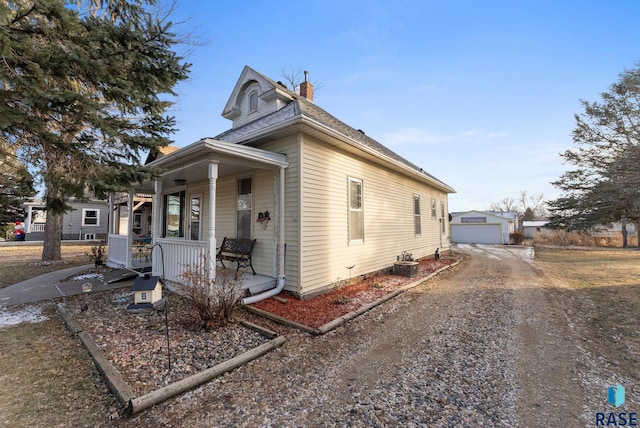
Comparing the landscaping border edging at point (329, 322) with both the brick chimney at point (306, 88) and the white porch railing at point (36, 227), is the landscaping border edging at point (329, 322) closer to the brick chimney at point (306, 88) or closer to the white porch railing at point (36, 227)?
the brick chimney at point (306, 88)

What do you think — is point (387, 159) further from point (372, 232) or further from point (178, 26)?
point (178, 26)

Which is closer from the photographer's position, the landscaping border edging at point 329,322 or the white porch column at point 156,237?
the landscaping border edging at point 329,322

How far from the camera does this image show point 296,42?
9445 millimetres

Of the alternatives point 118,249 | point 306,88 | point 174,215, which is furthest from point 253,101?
point 118,249

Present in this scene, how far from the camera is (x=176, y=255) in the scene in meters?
5.99

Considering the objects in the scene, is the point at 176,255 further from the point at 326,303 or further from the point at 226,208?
the point at 326,303

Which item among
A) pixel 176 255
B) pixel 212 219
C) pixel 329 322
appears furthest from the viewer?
pixel 176 255

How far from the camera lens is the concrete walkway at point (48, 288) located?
5863mm

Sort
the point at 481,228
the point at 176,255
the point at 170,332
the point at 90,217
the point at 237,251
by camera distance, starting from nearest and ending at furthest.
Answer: the point at 170,332 → the point at 176,255 → the point at 237,251 → the point at 90,217 → the point at 481,228

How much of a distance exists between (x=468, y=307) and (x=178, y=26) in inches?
315

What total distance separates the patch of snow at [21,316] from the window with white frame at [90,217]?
2076 cm

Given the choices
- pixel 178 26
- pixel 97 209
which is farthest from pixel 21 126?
pixel 97 209

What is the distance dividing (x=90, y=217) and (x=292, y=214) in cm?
2427

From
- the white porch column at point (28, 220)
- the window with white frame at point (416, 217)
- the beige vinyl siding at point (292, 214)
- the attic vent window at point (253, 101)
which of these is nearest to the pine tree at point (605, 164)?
the window with white frame at point (416, 217)
